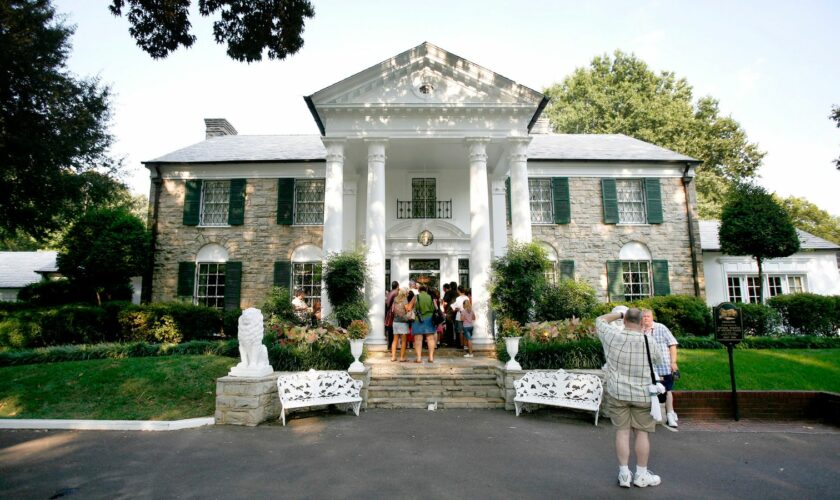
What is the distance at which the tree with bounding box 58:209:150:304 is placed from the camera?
46.2 ft

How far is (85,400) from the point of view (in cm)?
795

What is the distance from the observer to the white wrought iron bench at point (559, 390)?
707cm

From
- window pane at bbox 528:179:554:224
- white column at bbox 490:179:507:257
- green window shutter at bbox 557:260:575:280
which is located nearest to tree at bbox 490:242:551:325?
white column at bbox 490:179:507:257

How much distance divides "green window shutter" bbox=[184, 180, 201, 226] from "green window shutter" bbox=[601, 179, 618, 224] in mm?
15087

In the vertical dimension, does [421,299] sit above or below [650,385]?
above

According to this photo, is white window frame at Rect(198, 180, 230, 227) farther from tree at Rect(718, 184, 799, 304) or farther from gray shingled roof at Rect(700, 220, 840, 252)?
gray shingled roof at Rect(700, 220, 840, 252)

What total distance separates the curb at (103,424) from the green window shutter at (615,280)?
13.6 m

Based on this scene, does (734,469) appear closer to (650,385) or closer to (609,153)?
(650,385)

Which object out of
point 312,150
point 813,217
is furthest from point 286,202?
point 813,217

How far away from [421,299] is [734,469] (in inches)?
240

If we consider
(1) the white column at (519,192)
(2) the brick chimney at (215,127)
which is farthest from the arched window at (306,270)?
(2) the brick chimney at (215,127)

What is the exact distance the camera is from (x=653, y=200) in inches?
642

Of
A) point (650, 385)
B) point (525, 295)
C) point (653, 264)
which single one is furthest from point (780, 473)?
point (653, 264)

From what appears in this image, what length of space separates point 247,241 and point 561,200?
38.4ft
